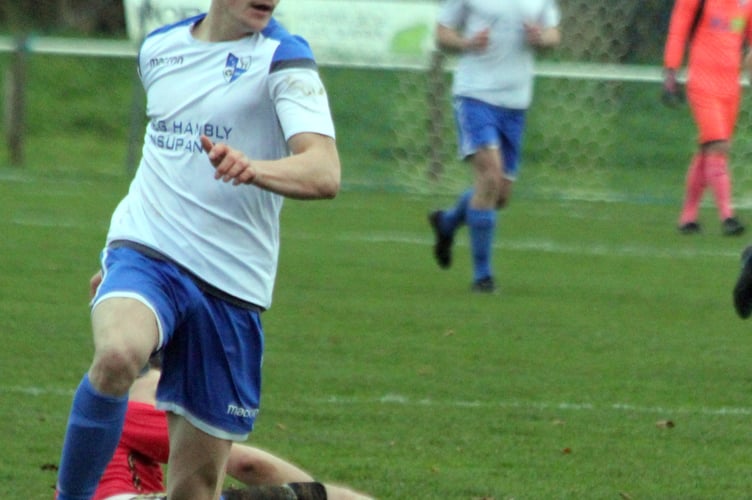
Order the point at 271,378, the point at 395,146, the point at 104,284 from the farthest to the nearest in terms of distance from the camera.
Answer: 1. the point at 395,146
2. the point at 271,378
3. the point at 104,284

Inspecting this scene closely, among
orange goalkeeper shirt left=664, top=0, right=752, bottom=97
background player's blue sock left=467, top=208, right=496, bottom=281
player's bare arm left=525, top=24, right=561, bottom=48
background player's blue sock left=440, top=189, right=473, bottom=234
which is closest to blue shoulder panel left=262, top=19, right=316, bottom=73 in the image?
background player's blue sock left=467, top=208, right=496, bottom=281

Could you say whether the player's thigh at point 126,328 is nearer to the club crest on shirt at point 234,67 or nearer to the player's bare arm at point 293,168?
the player's bare arm at point 293,168

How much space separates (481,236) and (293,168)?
245 inches

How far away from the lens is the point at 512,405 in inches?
281

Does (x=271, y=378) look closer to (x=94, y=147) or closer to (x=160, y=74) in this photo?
(x=160, y=74)

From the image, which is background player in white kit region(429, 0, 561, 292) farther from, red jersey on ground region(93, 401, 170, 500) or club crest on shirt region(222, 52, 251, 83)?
club crest on shirt region(222, 52, 251, 83)

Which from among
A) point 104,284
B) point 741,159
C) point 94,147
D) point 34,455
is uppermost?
point 104,284

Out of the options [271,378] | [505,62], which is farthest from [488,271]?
[271,378]

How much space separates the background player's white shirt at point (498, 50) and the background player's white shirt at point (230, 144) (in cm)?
588

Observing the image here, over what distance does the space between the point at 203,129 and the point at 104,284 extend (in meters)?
0.47

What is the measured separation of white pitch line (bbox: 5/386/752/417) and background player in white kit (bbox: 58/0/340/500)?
242 cm

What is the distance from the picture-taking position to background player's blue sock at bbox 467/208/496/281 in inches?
411

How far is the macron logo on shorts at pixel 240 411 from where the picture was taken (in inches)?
181

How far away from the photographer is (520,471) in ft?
19.7
